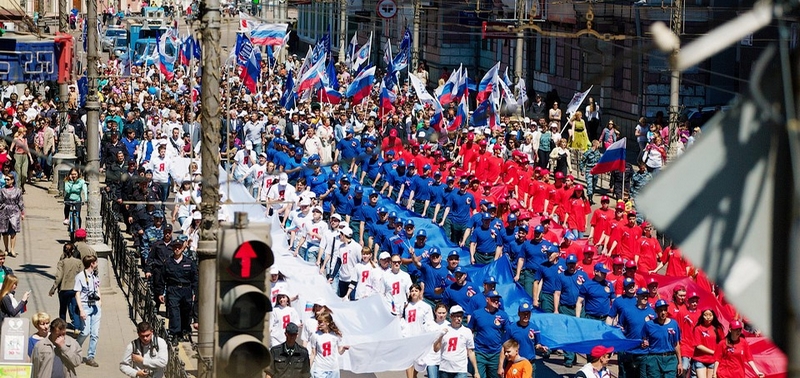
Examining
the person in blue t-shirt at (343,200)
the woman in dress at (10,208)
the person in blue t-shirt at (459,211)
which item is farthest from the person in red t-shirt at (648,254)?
the woman in dress at (10,208)

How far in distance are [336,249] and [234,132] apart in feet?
40.3

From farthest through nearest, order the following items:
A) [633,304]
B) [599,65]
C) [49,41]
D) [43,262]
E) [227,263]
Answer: [599,65] < [49,41] < [43,262] < [633,304] < [227,263]

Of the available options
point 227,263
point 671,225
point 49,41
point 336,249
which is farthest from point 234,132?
point 671,225

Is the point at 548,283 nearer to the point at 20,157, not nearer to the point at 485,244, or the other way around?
the point at 485,244

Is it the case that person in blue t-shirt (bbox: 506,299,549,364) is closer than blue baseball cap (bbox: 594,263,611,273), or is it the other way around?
person in blue t-shirt (bbox: 506,299,549,364)

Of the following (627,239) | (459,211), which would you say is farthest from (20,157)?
(627,239)

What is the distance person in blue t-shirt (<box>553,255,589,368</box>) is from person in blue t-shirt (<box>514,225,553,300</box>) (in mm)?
903

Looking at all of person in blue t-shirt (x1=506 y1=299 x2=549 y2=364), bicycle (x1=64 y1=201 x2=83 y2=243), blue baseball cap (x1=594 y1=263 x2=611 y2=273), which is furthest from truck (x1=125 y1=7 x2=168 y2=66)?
person in blue t-shirt (x1=506 y1=299 x2=549 y2=364)

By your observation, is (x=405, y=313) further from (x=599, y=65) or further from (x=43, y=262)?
Result: (x=599, y=65)

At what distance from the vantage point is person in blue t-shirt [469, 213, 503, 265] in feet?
69.6

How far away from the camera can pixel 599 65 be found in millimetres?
46312

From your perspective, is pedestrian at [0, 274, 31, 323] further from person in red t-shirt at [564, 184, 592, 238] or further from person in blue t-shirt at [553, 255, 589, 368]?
person in red t-shirt at [564, 184, 592, 238]

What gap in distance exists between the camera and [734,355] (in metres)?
15.2

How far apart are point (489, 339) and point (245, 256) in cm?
722
